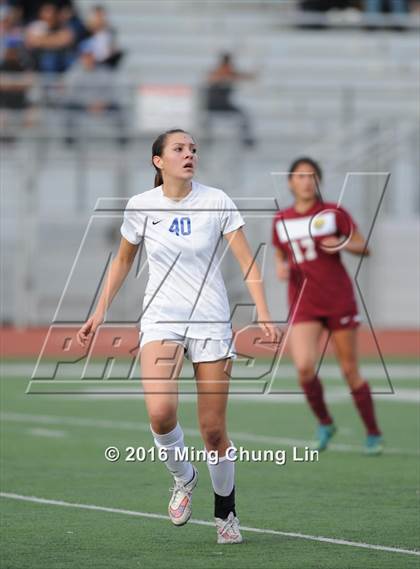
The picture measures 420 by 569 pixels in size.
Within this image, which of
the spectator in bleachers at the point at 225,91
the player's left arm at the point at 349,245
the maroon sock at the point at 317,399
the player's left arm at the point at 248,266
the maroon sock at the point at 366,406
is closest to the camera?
the player's left arm at the point at 248,266

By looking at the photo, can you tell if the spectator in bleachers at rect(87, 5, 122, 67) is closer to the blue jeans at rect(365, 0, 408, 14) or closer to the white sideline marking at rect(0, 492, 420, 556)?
the blue jeans at rect(365, 0, 408, 14)

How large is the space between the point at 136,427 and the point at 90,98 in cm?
1161

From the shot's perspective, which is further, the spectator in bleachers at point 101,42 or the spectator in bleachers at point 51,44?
the spectator in bleachers at point 101,42

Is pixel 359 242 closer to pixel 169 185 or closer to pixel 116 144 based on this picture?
pixel 169 185

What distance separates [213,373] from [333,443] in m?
4.88

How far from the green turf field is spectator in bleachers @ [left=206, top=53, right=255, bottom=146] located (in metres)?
9.97

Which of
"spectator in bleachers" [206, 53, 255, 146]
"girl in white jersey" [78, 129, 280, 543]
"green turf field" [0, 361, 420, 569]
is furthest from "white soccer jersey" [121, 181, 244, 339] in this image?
"spectator in bleachers" [206, 53, 255, 146]

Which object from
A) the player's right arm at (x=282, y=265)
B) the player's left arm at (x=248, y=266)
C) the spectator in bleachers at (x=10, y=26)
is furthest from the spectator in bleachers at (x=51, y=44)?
the player's left arm at (x=248, y=266)

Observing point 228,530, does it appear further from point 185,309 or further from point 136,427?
point 136,427

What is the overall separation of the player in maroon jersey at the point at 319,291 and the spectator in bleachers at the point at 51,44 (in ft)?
43.9

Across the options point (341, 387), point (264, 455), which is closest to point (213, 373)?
point (264, 455)

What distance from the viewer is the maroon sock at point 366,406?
35.4 ft

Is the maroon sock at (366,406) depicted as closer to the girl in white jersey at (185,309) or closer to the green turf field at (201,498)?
the green turf field at (201,498)

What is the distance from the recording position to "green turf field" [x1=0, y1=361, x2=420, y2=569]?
657 centimetres
